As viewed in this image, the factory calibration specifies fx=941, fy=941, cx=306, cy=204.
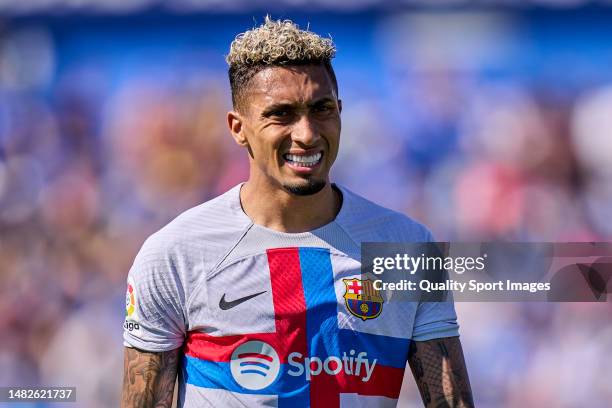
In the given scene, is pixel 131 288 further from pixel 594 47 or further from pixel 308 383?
pixel 594 47

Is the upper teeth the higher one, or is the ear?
the ear

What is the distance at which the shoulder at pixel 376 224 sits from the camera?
2646 mm

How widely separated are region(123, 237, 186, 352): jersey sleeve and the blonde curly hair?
50cm

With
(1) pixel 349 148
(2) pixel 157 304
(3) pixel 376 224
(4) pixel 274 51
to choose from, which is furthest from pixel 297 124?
(1) pixel 349 148

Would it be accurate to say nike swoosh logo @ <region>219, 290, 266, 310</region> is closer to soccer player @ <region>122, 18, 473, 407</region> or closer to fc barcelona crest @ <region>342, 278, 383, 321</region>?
soccer player @ <region>122, 18, 473, 407</region>

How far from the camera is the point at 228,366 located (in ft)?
8.23

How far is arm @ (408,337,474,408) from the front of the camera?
8.39 feet

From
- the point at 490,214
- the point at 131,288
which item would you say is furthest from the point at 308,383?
the point at 490,214

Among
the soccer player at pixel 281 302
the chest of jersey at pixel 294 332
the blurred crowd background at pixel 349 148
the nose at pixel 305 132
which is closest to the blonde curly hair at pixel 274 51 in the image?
the soccer player at pixel 281 302

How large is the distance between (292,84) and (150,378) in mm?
878

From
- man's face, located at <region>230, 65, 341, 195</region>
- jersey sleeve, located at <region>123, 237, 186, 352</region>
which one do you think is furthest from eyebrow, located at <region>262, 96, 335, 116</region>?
jersey sleeve, located at <region>123, 237, 186, 352</region>

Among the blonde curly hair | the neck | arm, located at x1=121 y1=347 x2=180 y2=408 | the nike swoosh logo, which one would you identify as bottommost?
arm, located at x1=121 y1=347 x2=180 y2=408

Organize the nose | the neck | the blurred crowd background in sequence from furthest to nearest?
the blurred crowd background < the neck < the nose

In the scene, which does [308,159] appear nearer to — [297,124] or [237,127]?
[297,124]
